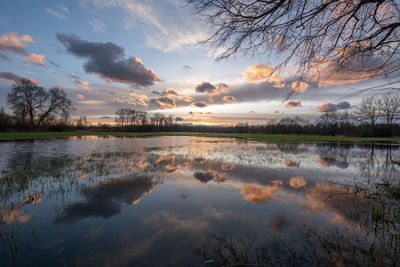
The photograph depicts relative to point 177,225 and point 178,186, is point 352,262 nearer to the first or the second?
point 177,225

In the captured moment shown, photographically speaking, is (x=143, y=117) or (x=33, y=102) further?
(x=143, y=117)

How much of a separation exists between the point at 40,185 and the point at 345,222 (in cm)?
1084

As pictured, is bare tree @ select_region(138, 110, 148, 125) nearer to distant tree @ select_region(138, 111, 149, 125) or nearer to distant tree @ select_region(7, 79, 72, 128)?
distant tree @ select_region(138, 111, 149, 125)

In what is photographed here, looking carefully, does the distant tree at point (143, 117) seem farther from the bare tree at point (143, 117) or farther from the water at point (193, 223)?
the water at point (193, 223)

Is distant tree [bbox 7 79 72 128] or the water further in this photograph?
distant tree [bbox 7 79 72 128]

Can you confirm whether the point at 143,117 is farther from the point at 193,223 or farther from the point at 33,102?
the point at 193,223

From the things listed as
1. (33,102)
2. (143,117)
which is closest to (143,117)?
(143,117)

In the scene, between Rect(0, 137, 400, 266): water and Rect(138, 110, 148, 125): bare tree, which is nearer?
Rect(0, 137, 400, 266): water

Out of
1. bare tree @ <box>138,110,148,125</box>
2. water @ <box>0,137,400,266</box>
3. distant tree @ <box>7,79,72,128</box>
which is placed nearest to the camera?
water @ <box>0,137,400,266</box>

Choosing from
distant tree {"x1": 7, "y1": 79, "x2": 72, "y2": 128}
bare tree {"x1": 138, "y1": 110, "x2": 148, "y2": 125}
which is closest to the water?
distant tree {"x1": 7, "y1": 79, "x2": 72, "y2": 128}

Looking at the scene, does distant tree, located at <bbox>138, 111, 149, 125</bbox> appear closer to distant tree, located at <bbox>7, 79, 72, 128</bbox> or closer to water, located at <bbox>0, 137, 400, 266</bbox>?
distant tree, located at <bbox>7, 79, 72, 128</bbox>

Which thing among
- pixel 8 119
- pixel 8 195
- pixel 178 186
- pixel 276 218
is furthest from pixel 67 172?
pixel 8 119

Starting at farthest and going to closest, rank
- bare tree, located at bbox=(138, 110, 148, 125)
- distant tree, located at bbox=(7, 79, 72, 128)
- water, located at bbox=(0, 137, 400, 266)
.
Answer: bare tree, located at bbox=(138, 110, 148, 125)
distant tree, located at bbox=(7, 79, 72, 128)
water, located at bbox=(0, 137, 400, 266)

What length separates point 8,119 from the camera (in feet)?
142
